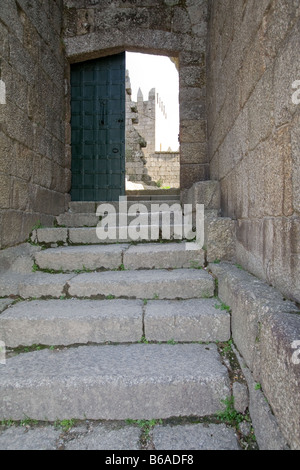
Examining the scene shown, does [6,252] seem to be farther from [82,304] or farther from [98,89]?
[98,89]

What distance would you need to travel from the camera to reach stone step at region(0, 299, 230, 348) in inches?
70.0

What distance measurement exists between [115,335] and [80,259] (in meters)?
0.94

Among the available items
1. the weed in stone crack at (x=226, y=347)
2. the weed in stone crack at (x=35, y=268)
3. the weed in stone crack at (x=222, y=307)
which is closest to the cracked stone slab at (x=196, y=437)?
the weed in stone crack at (x=226, y=347)

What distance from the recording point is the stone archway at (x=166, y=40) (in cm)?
429

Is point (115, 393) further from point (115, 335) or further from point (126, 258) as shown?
point (126, 258)

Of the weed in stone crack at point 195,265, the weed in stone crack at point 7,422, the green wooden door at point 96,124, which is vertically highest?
the green wooden door at point 96,124

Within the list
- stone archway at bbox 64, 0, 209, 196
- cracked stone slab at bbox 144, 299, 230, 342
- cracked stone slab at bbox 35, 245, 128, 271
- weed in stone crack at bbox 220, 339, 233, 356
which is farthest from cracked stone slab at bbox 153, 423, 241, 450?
stone archway at bbox 64, 0, 209, 196

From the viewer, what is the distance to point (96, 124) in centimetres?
469

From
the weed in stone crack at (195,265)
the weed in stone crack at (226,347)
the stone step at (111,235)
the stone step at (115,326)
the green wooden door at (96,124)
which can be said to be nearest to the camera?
the weed in stone crack at (226,347)

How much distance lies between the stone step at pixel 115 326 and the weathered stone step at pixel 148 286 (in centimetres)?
26

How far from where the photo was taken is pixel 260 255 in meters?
1.70

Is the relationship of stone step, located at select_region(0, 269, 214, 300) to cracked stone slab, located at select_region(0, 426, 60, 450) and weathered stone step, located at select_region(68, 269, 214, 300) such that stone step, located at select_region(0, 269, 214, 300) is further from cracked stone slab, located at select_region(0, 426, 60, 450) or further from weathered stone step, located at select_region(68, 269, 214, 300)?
cracked stone slab, located at select_region(0, 426, 60, 450)

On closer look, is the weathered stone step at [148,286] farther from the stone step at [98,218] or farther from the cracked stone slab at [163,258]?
the stone step at [98,218]

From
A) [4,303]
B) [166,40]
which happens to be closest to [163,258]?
[4,303]
